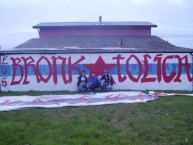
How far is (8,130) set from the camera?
29.0 ft

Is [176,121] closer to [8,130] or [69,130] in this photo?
[69,130]

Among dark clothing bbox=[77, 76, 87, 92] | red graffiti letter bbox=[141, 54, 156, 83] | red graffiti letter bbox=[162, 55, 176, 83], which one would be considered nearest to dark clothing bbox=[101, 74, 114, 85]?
dark clothing bbox=[77, 76, 87, 92]

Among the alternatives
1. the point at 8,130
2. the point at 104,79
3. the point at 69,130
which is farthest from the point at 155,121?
the point at 104,79

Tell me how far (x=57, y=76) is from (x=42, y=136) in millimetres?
9178

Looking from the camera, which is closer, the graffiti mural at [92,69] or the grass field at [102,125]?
the grass field at [102,125]

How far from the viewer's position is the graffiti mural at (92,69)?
684 inches

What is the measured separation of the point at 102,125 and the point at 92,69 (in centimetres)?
841

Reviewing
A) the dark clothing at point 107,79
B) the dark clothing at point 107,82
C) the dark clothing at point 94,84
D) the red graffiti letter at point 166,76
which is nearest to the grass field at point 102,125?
the dark clothing at point 94,84

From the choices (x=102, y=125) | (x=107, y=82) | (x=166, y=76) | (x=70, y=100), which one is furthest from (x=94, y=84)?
(x=102, y=125)

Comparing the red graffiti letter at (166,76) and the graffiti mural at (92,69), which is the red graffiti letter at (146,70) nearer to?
the graffiti mural at (92,69)

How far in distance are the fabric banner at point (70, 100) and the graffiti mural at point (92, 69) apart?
271 centimetres

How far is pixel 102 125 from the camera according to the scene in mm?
9266

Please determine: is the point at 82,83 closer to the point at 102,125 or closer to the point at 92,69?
the point at 92,69

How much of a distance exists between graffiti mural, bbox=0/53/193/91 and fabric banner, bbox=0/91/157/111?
Answer: 8.89 feet
